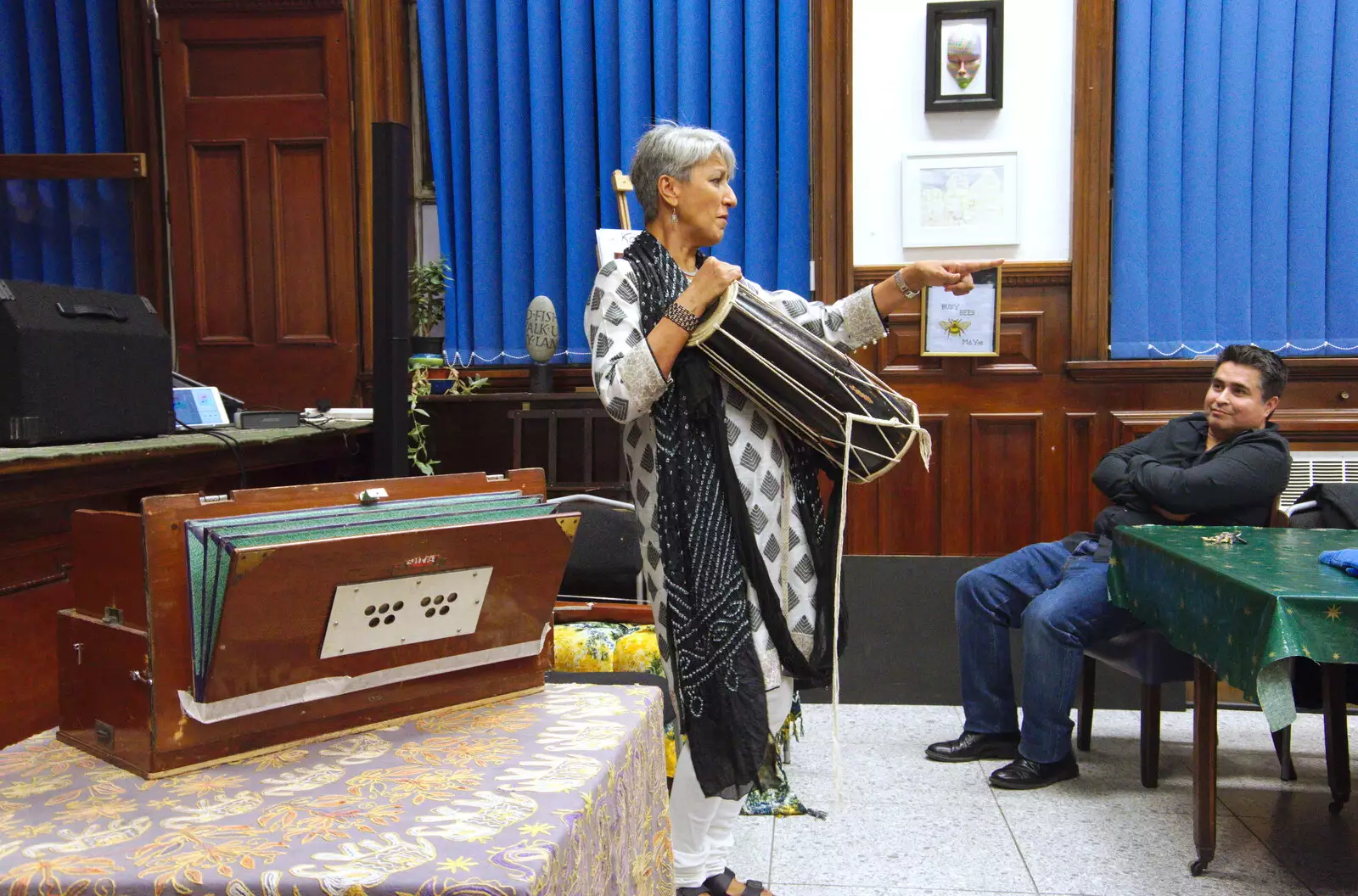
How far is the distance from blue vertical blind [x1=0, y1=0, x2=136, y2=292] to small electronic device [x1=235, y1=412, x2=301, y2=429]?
1.15m

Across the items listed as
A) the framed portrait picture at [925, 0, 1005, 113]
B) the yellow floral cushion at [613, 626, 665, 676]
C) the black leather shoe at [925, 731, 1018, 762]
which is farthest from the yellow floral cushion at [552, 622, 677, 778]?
A: the framed portrait picture at [925, 0, 1005, 113]

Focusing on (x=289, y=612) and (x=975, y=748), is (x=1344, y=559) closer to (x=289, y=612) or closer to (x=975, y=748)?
Result: (x=975, y=748)

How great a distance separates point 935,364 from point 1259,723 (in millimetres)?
1527

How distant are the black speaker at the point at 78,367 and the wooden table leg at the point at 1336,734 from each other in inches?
120

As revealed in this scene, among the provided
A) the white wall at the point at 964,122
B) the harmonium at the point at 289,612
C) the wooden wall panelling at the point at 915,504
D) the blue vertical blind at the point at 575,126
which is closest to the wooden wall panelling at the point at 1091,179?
the white wall at the point at 964,122

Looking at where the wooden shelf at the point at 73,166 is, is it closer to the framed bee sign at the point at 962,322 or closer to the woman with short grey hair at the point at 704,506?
the woman with short grey hair at the point at 704,506

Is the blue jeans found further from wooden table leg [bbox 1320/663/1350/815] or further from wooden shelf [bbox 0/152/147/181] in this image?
wooden shelf [bbox 0/152/147/181]

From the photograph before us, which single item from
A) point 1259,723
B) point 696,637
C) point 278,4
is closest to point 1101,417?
point 1259,723

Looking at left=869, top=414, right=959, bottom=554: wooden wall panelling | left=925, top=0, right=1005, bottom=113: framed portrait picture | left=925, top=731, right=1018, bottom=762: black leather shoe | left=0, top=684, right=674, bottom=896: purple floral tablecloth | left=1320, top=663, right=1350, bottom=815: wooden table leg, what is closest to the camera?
left=0, top=684, right=674, bottom=896: purple floral tablecloth

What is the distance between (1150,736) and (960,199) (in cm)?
184

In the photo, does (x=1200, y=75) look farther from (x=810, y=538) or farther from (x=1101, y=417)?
(x=810, y=538)

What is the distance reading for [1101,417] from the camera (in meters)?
3.56

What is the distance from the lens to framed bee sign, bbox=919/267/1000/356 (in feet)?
11.7

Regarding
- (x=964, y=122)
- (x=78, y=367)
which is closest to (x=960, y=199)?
(x=964, y=122)
